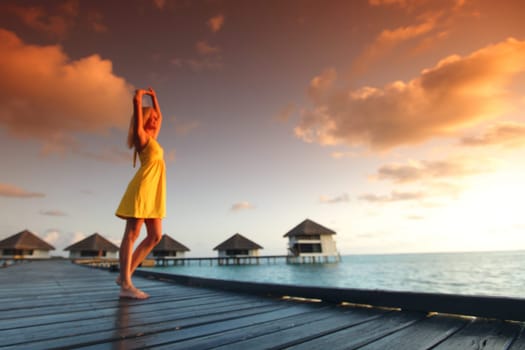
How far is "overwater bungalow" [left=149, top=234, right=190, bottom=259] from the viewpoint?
113 ft

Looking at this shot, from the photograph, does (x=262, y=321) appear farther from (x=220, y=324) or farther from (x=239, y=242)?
(x=239, y=242)

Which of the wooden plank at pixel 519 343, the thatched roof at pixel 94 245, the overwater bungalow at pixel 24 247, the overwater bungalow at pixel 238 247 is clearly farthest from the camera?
the overwater bungalow at pixel 238 247

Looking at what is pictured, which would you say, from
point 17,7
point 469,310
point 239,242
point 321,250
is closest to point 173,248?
point 239,242

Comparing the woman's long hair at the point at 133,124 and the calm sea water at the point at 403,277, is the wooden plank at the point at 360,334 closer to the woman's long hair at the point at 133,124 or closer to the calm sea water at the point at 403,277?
the calm sea water at the point at 403,277

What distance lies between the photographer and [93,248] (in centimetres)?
3183

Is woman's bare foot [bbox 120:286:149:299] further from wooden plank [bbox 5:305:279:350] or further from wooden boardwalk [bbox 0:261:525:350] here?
wooden plank [bbox 5:305:279:350]

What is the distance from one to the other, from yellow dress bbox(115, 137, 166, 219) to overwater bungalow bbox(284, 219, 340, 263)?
33.5 m

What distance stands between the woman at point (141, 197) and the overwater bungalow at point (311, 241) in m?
33.5

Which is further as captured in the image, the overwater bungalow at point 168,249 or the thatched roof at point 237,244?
the thatched roof at point 237,244

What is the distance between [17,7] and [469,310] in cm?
984

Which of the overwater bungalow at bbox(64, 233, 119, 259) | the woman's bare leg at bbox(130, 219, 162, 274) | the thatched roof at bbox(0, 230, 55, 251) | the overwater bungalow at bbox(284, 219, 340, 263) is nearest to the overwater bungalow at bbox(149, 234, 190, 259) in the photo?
the overwater bungalow at bbox(64, 233, 119, 259)

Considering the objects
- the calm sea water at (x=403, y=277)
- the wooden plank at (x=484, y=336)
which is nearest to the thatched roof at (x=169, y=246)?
the calm sea water at (x=403, y=277)

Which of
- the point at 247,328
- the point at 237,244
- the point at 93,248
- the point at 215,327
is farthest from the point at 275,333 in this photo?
the point at 93,248

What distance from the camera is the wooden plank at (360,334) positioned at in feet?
3.23
